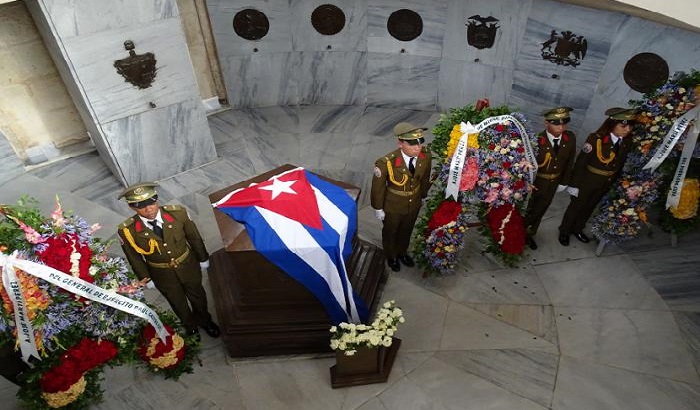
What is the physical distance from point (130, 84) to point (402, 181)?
344 cm

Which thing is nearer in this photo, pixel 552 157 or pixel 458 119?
pixel 458 119

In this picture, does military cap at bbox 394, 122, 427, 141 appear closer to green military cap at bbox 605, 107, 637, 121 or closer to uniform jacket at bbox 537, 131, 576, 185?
uniform jacket at bbox 537, 131, 576, 185

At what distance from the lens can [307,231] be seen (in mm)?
3584

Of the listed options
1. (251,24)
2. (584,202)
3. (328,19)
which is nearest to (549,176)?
(584,202)

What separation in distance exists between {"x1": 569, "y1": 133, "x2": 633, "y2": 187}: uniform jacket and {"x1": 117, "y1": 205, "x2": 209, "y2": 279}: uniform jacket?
3.66m

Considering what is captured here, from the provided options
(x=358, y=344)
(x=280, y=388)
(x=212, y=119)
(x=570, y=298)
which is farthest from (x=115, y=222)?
(x=570, y=298)

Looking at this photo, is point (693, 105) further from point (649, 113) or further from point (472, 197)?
point (472, 197)

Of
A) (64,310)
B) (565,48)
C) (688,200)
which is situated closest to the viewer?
(64,310)

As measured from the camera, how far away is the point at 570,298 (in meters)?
4.43

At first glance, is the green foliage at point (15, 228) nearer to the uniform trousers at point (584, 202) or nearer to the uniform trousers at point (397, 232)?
the uniform trousers at point (397, 232)

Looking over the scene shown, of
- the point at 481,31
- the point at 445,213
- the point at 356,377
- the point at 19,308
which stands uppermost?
the point at 481,31

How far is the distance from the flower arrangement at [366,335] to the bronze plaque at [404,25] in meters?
4.69

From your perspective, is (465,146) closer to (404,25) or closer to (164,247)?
(164,247)

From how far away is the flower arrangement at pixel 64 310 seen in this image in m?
2.74
